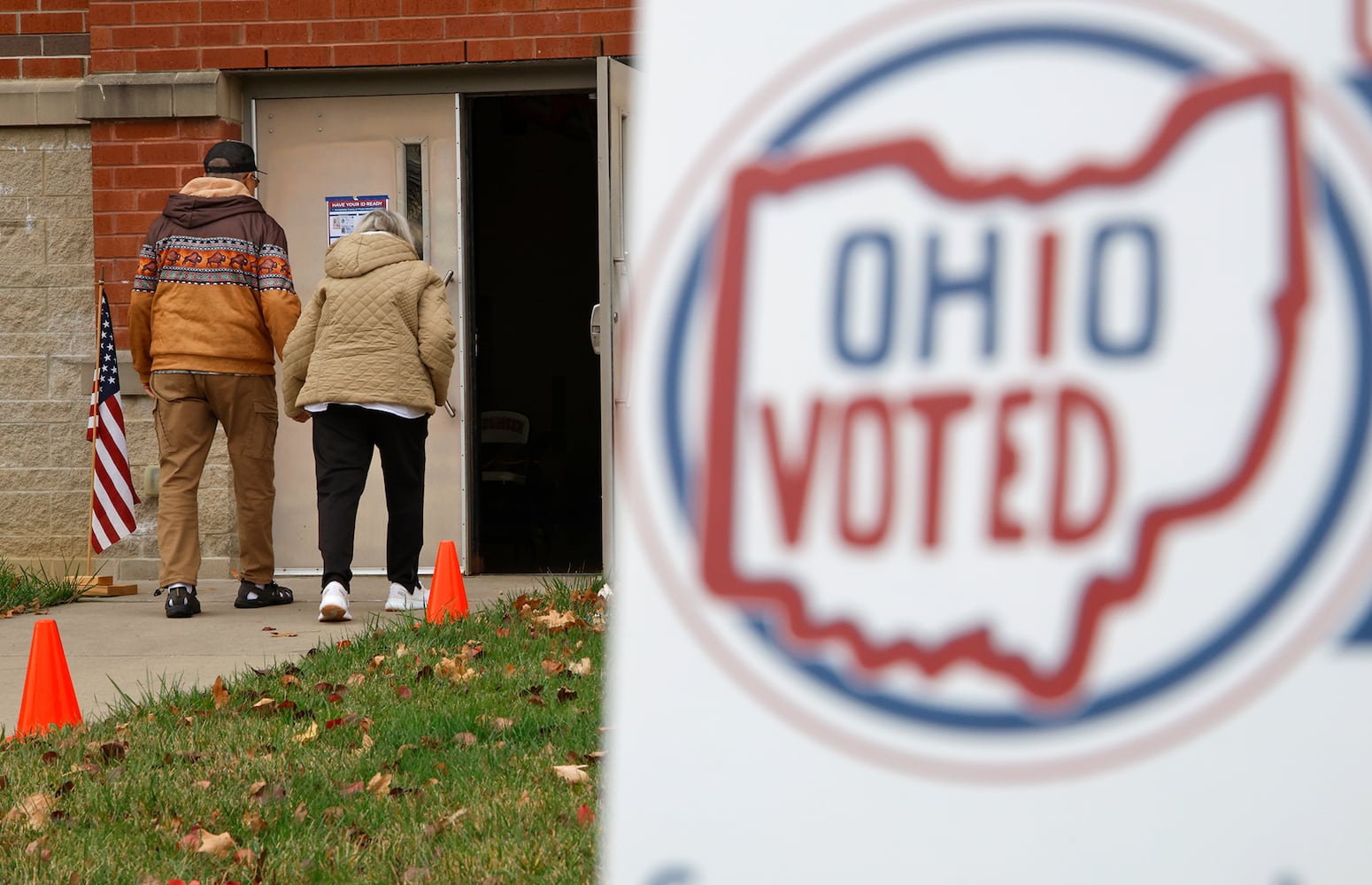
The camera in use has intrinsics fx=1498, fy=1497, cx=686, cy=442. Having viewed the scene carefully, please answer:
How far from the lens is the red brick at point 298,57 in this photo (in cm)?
816

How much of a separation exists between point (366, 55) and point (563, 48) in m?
1.08

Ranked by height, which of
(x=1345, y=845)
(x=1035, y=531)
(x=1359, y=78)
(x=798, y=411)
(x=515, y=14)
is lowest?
(x=1345, y=845)

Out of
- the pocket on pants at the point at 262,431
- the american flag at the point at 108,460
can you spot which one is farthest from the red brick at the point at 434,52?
the pocket on pants at the point at 262,431

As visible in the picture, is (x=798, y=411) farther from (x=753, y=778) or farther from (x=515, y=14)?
(x=515, y=14)

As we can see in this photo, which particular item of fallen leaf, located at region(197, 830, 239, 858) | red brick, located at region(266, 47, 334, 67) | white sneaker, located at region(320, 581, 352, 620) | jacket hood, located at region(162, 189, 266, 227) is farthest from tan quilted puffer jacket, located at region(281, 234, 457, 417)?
fallen leaf, located at region(197, 830, 239, 858)

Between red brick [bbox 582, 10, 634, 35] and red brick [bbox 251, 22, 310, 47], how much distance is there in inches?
60.3

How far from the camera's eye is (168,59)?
8.23m

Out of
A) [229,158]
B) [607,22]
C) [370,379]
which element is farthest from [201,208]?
[607,22]

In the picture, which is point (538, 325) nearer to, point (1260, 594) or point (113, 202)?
point (113, 202)

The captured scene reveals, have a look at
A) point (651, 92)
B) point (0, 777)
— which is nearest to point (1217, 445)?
point (651, 92)

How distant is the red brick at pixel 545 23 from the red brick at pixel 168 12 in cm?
177

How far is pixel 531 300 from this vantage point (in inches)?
547

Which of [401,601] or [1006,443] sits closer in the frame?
[1006,443]

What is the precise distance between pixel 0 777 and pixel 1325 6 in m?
3.72
